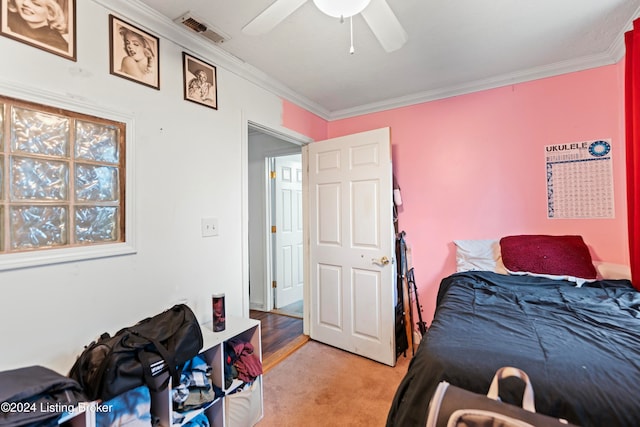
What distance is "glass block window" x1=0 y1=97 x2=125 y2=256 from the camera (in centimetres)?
112

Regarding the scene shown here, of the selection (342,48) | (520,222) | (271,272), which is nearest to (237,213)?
(342,48)

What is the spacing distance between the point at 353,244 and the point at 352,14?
1.88 metres

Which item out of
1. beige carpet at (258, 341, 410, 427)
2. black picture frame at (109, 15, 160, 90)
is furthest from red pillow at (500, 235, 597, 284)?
black picture frame at (109, 15, 160, 90)

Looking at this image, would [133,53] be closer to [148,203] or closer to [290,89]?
[148,203]

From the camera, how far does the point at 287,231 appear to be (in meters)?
3.82

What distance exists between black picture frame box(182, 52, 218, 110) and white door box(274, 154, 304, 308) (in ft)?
5.90

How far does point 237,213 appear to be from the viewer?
6.77 ft

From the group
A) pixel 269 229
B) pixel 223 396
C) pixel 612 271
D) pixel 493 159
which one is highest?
pixel 493 159

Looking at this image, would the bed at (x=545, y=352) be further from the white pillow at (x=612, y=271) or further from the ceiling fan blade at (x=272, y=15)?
the ceiling fan blade at (x=272, y=15)

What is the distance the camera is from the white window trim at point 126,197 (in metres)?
1.11

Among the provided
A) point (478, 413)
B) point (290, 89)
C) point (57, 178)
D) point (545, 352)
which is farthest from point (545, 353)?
point (290, 89)

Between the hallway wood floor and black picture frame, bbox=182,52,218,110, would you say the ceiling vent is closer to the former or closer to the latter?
black picture frame, bbox=182,52,218,110

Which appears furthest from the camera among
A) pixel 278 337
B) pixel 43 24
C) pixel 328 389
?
pixel 278 337

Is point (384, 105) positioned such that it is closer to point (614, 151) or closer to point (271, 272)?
point (614, 151)
